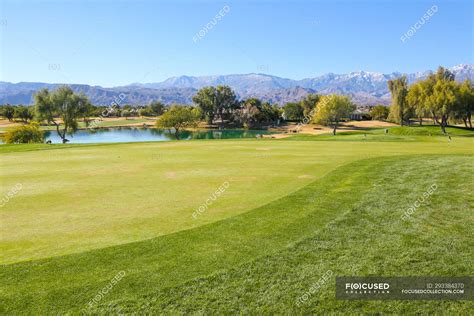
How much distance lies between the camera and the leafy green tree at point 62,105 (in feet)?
251

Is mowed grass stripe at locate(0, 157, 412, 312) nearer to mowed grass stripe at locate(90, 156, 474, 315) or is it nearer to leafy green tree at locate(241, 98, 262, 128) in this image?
mowed grass stripe at locate(90, 156, 474, 315)

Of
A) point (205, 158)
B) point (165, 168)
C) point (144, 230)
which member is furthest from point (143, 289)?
point (205, 158)

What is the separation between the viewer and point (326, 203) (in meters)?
12.9

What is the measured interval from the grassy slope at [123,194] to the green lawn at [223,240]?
7 cm

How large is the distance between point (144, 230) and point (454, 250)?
27.1 ft

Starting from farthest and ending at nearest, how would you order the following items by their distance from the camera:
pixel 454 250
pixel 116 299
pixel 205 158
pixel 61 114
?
pixel 61 114, pixel 205 158, pixel 454 250, pixel 116 299

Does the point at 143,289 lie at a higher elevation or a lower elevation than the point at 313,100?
lower

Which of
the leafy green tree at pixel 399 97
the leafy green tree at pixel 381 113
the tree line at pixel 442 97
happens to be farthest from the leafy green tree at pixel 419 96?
the leafy green tree at pixel 381 113

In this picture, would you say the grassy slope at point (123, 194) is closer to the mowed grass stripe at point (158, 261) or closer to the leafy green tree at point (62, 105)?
the mowed grass stripe at point (158, 261)

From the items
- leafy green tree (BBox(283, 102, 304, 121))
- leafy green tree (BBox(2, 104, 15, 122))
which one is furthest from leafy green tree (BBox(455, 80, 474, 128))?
leafy green tree (BBox(2, 104, 15, 122))

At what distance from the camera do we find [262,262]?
8164 millimetres

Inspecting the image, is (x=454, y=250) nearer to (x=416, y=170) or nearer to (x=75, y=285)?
(x=75, y=285)

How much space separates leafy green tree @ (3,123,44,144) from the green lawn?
2263 inches

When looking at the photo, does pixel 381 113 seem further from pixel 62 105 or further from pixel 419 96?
pixel 62 105
